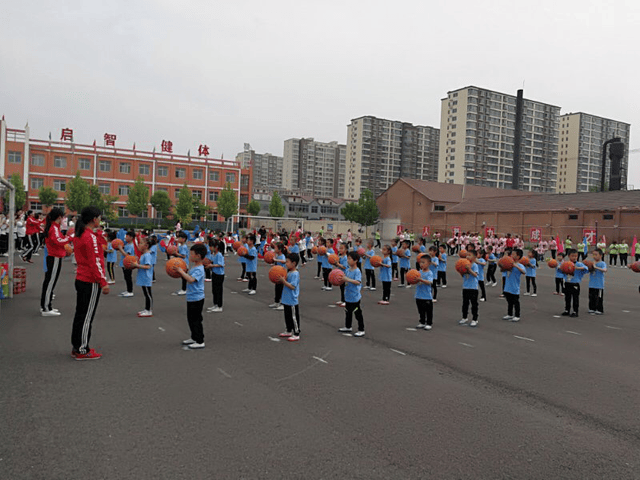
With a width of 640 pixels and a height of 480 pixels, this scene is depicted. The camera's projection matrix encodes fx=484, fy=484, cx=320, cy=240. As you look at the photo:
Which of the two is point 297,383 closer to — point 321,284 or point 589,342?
point 589,342

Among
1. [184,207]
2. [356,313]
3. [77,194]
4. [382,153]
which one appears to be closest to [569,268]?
[356,313]

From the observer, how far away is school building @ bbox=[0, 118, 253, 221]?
5659 cm

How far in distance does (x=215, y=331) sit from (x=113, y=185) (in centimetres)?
5963

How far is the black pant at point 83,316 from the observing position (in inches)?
258

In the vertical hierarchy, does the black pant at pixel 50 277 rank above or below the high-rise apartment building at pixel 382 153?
below

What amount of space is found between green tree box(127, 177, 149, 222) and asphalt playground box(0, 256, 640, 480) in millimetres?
50720

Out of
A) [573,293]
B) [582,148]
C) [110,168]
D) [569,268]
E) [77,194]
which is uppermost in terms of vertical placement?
[582,148]

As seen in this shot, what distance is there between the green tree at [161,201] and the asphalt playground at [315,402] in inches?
2074

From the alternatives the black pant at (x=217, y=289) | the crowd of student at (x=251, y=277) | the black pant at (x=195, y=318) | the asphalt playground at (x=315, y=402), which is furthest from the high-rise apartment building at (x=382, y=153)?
the black pant at (x=195, y=318)

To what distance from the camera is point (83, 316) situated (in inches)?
259

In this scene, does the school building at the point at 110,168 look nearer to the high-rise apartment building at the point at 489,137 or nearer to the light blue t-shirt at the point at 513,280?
the high-rise apartment building at the point at 489,137

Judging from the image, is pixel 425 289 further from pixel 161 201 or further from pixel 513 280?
pixel 161 201

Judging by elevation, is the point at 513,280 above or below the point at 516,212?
below

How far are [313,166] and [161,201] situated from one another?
343ft
